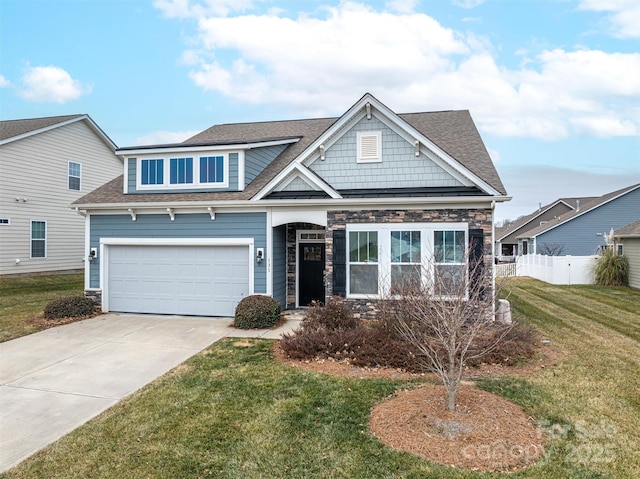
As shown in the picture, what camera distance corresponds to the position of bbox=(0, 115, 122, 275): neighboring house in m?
17.4

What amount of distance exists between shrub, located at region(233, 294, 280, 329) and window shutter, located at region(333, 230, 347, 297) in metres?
1.74

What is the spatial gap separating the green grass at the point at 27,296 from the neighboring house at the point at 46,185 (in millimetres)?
1062

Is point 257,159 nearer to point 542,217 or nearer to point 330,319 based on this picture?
point 330,319

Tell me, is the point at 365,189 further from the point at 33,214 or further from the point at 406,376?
the point at 33,214

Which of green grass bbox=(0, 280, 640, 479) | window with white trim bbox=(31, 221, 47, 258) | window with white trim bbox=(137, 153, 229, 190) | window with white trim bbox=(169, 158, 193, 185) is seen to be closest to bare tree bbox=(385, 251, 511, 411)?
green grass bbox=(0, 280, 640, 479)

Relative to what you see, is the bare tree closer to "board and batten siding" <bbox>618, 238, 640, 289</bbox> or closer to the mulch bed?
the mulch bed

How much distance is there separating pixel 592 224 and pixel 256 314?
2860cm

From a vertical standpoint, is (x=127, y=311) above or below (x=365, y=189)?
below

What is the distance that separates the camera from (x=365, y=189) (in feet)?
35.8

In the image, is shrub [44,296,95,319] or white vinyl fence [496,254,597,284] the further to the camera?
white vinyl fence [496,254,597,284]

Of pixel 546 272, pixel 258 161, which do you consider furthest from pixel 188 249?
pixel 546 272

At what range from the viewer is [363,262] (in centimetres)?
1055

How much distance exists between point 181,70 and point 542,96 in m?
15.6

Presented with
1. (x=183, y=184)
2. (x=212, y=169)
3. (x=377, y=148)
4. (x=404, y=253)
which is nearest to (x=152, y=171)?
(x=183, y=184)
